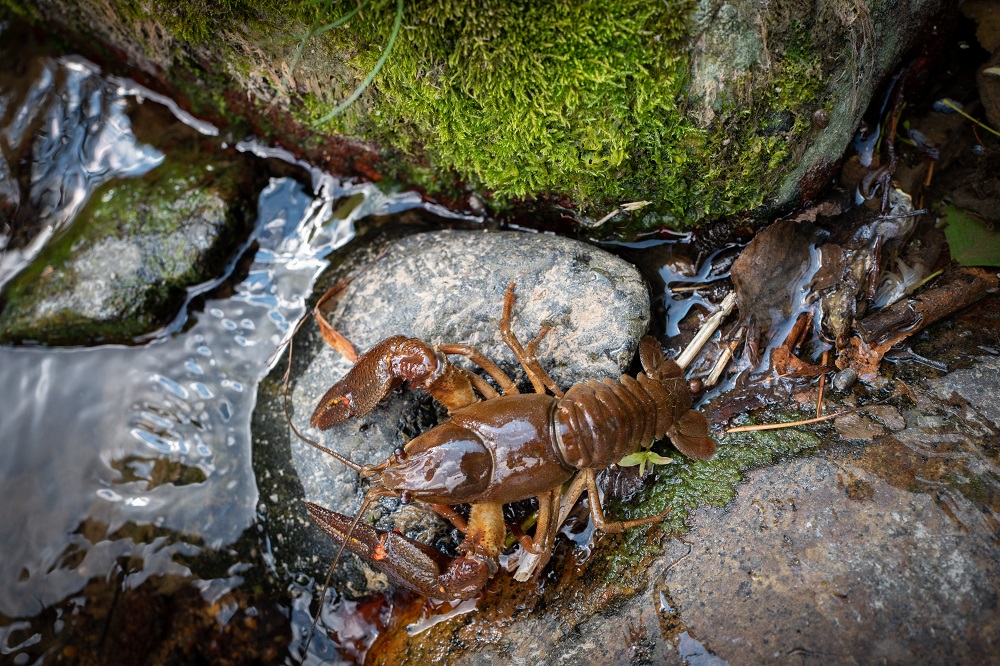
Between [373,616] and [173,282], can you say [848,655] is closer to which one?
[373,616]

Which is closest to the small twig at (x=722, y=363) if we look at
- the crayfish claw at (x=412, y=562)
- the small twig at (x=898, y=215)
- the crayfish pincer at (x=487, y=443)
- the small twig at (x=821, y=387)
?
the crayfish pincer at (x=487, y=443)

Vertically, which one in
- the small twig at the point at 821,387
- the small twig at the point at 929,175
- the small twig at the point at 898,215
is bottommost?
the small twig at the point at 821,387

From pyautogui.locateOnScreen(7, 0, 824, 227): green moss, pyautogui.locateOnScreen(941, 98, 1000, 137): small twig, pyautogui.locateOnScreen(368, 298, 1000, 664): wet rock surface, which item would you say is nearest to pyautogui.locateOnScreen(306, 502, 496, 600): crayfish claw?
pyautogui.locateOnScreen(368, 298, 1000, 664): wet rock surface

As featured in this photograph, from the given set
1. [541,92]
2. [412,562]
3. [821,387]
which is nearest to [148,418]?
[412,562]

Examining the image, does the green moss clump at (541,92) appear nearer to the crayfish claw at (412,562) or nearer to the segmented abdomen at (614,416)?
the segmented abdomen at (614,416)

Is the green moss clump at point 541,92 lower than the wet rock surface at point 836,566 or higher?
higher

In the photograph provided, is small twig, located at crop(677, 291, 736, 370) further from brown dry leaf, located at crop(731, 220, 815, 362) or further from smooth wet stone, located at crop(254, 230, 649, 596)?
smooth wet stone, located at crop(254, 230, 649, 596)

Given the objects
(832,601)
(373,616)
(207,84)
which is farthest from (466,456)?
(207,84)
